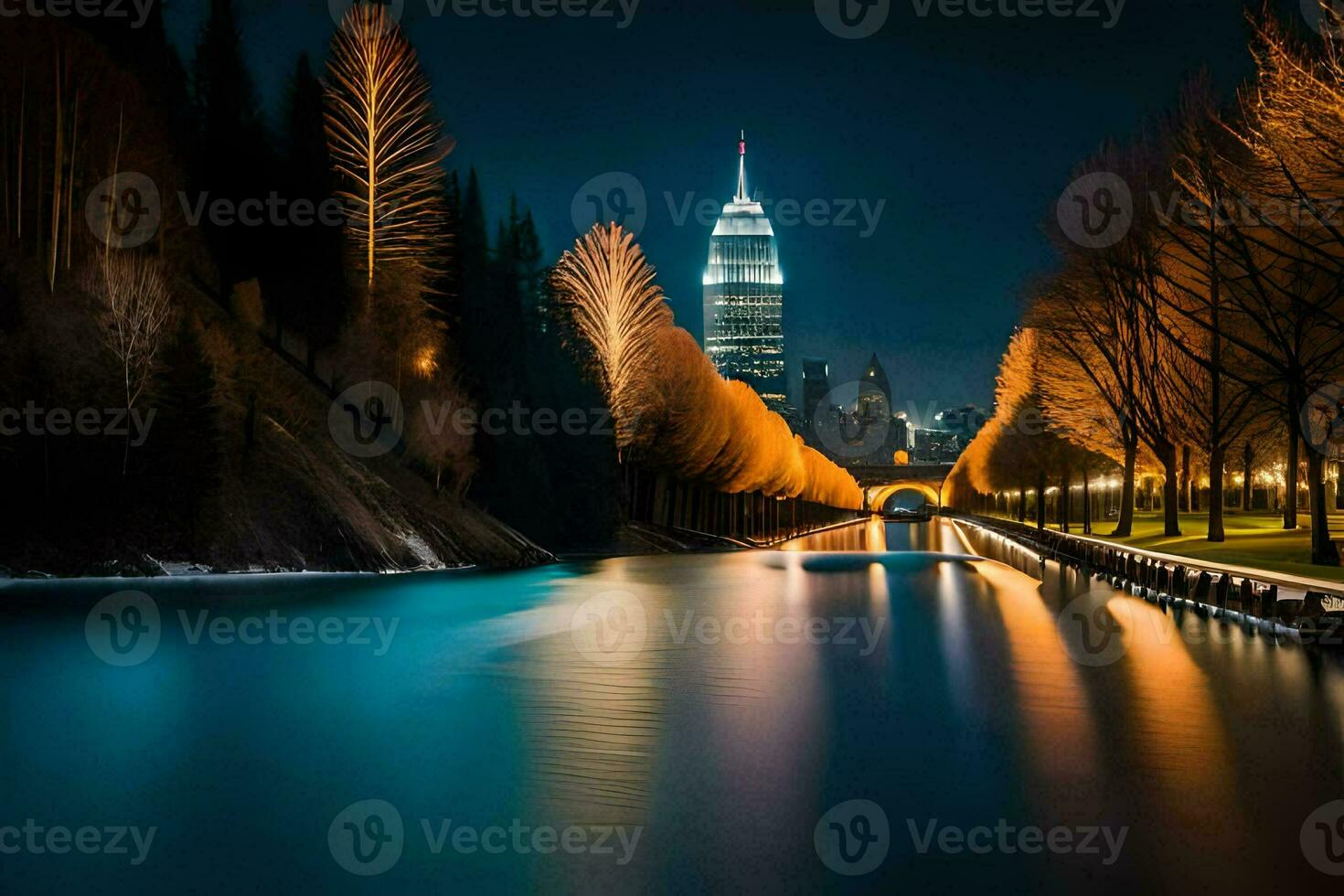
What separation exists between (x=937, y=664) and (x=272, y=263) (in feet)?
160

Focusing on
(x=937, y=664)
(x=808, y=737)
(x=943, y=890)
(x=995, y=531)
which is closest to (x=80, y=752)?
(x=808, y=737)

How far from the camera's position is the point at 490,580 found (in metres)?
41.2

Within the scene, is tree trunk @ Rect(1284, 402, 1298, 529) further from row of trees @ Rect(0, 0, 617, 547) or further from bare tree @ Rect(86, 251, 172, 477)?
bare tree @ Rect(86, 251, 172, 477)

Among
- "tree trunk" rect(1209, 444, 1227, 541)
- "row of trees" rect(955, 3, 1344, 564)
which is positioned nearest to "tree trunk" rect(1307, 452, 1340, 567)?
"row of trees" rect(955, 3, 1344, 564)

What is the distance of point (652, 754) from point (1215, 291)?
35.9 metres

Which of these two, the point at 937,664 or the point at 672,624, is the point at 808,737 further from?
the point at 672,624

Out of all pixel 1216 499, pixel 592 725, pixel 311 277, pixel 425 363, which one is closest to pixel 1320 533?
pixel 1216 499

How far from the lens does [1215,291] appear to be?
42812mm

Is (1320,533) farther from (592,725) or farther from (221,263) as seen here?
(221,263)

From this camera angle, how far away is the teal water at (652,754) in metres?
8.81

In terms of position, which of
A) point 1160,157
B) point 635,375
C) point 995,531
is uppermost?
point 1160,157

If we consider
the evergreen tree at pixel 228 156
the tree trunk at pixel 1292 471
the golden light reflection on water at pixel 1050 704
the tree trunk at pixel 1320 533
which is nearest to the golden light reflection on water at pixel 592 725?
the golden light reflection on water at pixel 1050 704

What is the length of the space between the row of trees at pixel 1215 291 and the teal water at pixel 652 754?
461 inches

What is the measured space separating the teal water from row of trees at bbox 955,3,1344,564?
38.4 feet
